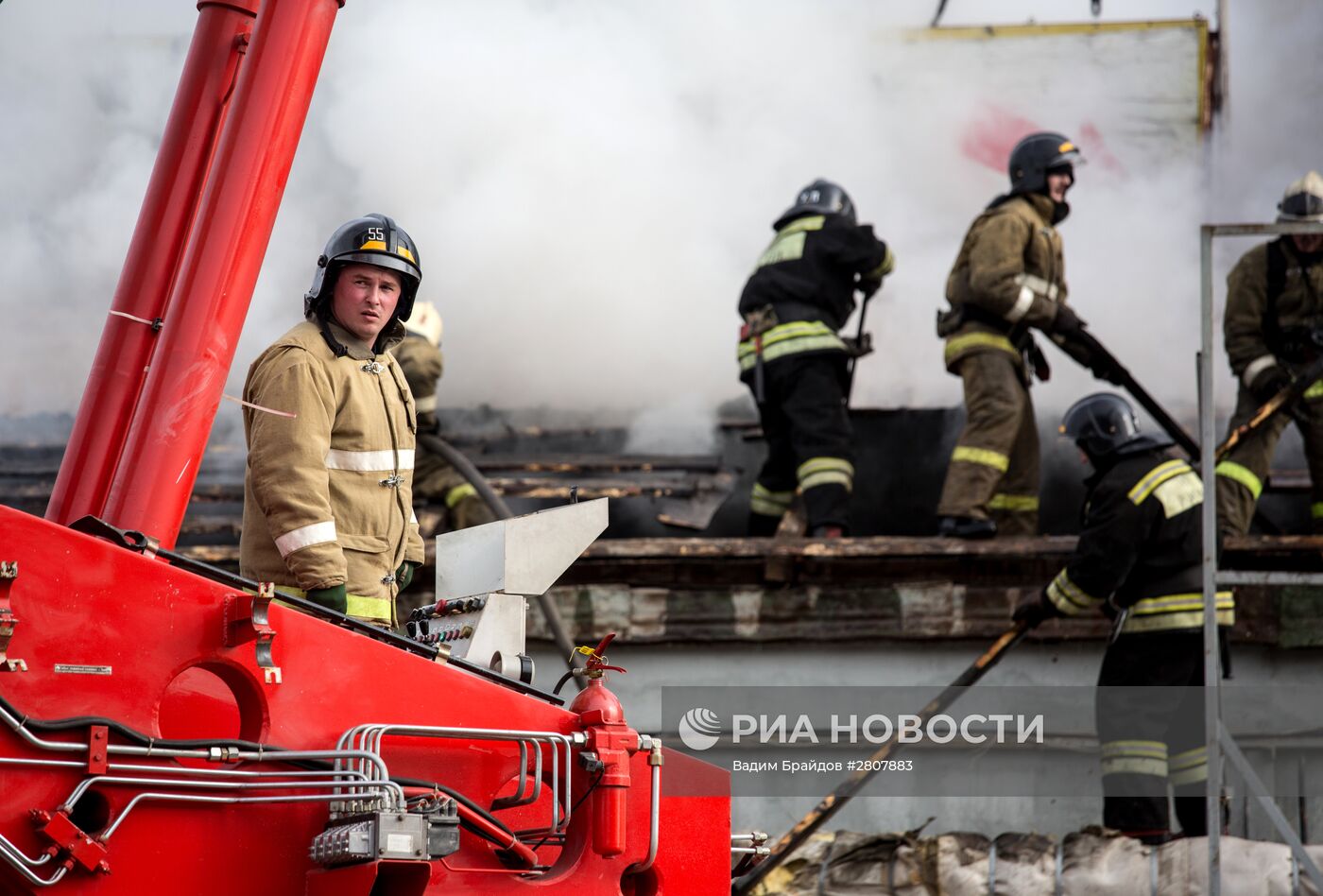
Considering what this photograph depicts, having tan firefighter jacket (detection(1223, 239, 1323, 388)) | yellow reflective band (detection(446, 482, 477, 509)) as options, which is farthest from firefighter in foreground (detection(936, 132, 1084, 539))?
yellow reflective band (detection(446, 482, 477, 509))

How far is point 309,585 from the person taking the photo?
375 cm

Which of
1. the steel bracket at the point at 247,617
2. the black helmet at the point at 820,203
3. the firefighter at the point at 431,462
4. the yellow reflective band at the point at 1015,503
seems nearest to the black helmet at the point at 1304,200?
the yellow reflective band at the point at 1015,503

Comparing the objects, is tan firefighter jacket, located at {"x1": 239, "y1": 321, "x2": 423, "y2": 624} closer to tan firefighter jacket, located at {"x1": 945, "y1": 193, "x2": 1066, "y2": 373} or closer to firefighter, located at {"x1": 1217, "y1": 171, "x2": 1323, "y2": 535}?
tan firefighter jacket, located at {"x1": 945, "y1": 193, "x2": 1066, "y2": 373}

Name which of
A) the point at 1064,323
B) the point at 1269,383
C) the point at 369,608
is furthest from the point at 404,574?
the point at 1269,383

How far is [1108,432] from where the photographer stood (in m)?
6.65

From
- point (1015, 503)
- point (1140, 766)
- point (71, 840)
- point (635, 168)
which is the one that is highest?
point (635, 168)

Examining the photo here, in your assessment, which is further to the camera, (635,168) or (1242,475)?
(635,168)

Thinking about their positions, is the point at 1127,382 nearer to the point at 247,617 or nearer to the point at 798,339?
the point at 798,339

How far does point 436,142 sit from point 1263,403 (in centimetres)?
447

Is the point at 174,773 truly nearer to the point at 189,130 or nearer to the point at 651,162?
the point at 189,130

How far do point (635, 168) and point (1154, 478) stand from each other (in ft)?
12.1

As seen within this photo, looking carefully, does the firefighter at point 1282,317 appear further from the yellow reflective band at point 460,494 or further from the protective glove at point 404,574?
the protective glove at point 404,574

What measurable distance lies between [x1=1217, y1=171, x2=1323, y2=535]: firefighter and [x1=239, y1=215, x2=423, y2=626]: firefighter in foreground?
189 inches

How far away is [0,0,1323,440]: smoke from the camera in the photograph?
8891 millimetres
